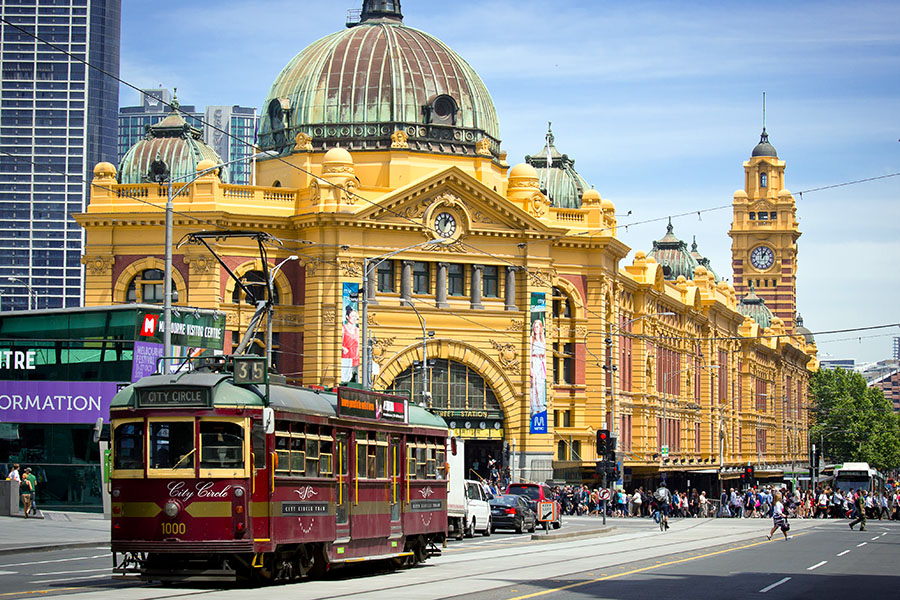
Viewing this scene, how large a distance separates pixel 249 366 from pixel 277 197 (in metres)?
49.8

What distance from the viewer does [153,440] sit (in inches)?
925

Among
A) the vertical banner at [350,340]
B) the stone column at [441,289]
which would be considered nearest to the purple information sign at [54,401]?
the vertical banner at [350,340]

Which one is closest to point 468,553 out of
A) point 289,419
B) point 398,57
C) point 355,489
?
point 355,489

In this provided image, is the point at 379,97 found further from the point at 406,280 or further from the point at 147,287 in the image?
the point at 147,287

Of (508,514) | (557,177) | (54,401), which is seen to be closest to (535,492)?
(508,514)

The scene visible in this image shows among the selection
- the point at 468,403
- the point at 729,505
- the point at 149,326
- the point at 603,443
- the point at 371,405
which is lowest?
the point at 729,505

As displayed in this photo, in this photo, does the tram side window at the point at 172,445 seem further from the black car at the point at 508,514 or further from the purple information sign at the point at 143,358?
the purple information sign at the point at 143,358

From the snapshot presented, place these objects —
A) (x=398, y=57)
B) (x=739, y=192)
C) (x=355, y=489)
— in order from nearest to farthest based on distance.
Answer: (x=355, y=489) < (x=398, y=57) < (x=739, y=192)

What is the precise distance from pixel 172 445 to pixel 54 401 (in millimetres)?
29059

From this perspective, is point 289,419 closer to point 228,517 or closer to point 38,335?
point 228,517

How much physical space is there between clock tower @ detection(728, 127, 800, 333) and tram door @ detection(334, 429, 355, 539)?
15289 cm

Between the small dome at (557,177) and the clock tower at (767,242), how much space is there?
8740cm

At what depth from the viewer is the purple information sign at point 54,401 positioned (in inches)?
2007

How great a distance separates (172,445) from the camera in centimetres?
2347
